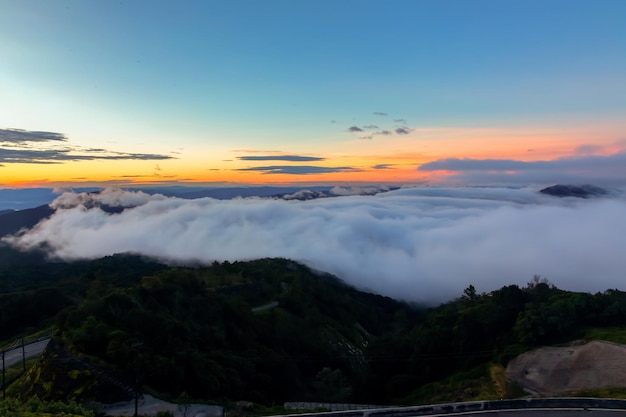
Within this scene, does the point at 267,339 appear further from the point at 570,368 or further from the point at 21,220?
the point at 21,220

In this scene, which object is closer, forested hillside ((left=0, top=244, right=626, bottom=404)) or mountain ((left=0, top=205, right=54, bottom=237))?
forested hillside ((left=0, top=244, right=626, bottom=404))

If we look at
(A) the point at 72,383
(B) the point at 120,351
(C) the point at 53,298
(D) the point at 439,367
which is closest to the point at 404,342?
(D) the point at 439,367

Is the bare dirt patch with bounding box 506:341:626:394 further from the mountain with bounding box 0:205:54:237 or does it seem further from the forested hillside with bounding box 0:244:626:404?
the mountain with bounding box 0:205:54:237

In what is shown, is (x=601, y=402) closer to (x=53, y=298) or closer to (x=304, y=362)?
(x=304, y=362)

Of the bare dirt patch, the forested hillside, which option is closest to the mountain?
the forested hillside

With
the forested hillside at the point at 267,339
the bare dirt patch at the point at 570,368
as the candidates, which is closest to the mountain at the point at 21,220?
the forested hillside at the point at 267,339
